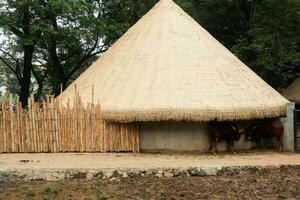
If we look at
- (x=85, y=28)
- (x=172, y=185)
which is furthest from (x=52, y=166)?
(x=85, y=28)

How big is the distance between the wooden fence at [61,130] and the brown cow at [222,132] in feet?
6.46

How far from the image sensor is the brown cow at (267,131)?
1393 cm

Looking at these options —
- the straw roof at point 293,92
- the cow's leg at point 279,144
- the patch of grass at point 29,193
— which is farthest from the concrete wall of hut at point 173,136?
the straw roof at point 293,92

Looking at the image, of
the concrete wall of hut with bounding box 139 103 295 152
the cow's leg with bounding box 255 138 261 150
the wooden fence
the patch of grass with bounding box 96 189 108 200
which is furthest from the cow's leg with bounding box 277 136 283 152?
the patch of grass with bounding box 96 189 108 200

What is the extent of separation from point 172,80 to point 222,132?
193 cm

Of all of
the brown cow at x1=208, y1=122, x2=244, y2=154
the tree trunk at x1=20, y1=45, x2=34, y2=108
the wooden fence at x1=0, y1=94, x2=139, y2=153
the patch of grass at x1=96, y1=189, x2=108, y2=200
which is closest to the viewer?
the patch of grass at x1=96, y1=189, x2=108, y2=200

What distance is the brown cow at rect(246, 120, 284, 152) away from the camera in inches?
548

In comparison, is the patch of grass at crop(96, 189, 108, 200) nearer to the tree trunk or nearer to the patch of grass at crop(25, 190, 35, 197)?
the patch of grass at crop(25, 190, 35, 197)

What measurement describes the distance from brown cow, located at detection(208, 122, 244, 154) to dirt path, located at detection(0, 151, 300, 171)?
464mm

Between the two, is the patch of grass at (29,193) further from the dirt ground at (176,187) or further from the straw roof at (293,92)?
the straw roof at (293,92)

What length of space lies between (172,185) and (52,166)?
112 inches

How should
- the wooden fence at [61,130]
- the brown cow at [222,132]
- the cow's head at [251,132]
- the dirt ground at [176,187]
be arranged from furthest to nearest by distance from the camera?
the cow's head at [251,132] < the wooden fence at [61,130] < the brown cow at [222,132] < the dirt ground at [176,187]

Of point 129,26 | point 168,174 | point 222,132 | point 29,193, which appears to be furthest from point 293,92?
point 29,193

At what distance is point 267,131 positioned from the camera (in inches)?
554
